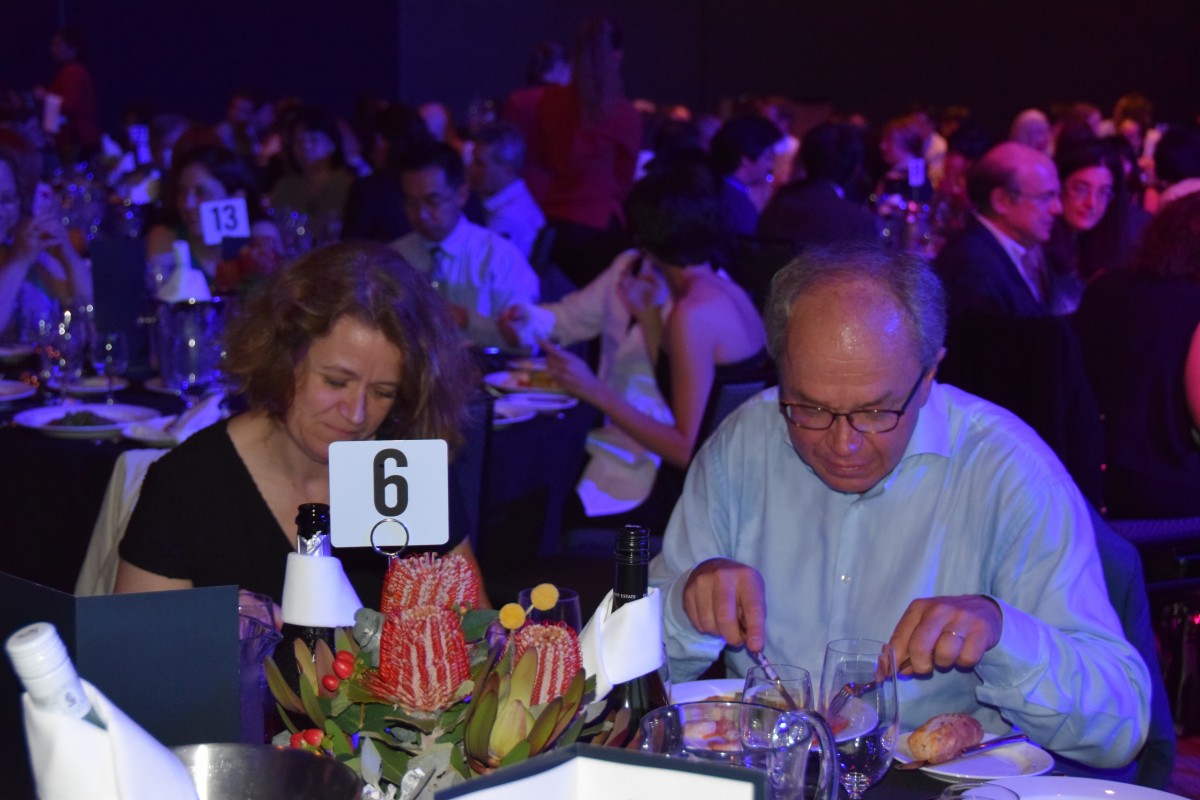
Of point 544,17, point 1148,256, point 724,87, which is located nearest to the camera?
point 1148,256

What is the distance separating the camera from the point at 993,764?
5.17 feet

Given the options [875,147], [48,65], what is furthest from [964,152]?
[48,65]

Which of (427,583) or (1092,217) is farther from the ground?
(1092,217)

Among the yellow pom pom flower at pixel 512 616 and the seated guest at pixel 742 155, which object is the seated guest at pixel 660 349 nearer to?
the yellow pom pom flower at pixel 512 616

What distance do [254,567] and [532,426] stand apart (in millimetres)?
1557

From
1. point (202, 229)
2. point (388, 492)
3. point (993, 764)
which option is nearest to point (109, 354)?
point (202, 229)

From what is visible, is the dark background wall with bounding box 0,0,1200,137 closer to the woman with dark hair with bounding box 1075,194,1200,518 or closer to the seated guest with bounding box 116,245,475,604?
the woman with dark hair with bounding box 1075,194,1200,518

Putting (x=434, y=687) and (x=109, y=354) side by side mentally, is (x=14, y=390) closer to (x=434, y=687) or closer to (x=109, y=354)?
(x=109, y=354)

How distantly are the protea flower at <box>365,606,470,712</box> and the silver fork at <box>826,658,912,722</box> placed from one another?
0.45 m

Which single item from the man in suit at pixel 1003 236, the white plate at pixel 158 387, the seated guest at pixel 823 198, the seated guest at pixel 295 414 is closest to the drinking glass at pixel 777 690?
the seated guest at pixel 295 414

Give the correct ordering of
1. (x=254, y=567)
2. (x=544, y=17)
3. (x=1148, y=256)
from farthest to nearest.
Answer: (x=544, y=17)
(x=1148, y=256)
(x=254, y=567)

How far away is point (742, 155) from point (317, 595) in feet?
21.3

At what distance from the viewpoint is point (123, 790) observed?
88 centimetres

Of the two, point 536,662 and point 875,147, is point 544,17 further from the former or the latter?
point 536,662
